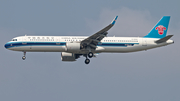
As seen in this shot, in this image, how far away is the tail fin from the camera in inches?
2384

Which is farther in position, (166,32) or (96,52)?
(166,32)

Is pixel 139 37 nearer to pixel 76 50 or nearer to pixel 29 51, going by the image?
pixel 76 50

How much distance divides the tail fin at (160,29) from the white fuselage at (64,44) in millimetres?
2382

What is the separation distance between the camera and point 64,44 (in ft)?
183

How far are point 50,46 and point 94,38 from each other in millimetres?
7181

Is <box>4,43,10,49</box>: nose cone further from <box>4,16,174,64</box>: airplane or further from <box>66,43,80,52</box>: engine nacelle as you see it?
<box>66,43,80,52</box>: engine nacelle

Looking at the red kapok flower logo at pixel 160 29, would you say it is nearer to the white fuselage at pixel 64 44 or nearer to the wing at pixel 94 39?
the white fuselage at pixel 64 44

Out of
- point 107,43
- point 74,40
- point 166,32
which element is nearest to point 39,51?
point 74,40

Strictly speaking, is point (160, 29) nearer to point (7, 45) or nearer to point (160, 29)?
point (160, 29)

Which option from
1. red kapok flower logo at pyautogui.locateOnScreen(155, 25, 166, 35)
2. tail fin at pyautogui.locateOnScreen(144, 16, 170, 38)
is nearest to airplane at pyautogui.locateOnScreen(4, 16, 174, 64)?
tail fin at pyautogui.locateOnScreen(144, 16, 170, 38)

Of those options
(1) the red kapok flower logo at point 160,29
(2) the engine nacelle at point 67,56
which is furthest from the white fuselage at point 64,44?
(2) the engine nacelle at point 67,56

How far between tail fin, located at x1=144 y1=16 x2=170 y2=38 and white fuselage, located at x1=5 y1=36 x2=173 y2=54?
2382 millimetres

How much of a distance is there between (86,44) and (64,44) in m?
3.55

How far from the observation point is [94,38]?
54.7 m
